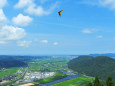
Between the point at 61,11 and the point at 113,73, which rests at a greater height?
the point at 61,11

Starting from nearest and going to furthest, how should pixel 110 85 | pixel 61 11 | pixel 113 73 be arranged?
1. pixel 61 11
2. pixel 110 85
3. pixel 113 73

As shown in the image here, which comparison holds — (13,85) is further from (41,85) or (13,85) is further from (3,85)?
(41,85)

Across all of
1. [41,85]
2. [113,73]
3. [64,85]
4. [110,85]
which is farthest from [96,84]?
[113,73]

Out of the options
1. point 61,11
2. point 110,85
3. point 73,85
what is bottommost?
point 73,85

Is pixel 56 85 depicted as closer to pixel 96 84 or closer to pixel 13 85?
pixel 13 85

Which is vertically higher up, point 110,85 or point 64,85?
point 110,85

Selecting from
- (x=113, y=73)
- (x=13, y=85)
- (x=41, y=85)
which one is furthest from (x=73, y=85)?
(x=113, y=73)

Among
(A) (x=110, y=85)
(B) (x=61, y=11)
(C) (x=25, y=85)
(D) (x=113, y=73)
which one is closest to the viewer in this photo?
(B) (x=61, y=11)

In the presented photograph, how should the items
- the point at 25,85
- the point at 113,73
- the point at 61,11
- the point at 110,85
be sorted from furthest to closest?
the point at 113,73, the point at 25,85, the point at 110,85, the point at 61,11

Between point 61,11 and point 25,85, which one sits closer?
point 61,11
